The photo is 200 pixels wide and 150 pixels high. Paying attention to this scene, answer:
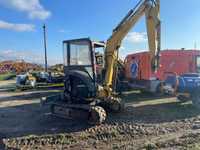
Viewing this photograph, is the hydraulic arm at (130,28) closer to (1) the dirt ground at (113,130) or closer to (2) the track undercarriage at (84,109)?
(2) the track undercarriage at (84,109)

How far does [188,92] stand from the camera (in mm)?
10828

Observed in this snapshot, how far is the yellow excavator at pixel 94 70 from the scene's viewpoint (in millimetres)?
8898

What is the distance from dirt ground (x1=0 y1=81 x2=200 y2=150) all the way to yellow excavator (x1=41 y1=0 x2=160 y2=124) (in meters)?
0.42

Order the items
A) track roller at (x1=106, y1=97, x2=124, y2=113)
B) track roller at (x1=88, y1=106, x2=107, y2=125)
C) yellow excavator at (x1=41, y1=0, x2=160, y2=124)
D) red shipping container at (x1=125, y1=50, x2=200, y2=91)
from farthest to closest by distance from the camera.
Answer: red shipping container at (x1=125, y1=50, x2=200, y2=91) < track roller at (x1=106, y1=97, x2=124, y2=113) < yellow excavator at (x1=41, y1=0, x2=160, y2=124) < track roller at (x1=88, y1=106, x2=107, y2=125)

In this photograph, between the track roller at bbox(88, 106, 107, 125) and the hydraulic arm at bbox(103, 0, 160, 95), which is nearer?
the track roller at bbox(88, 106, 107, 125)

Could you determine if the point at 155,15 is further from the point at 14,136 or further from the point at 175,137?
the point at 14,136

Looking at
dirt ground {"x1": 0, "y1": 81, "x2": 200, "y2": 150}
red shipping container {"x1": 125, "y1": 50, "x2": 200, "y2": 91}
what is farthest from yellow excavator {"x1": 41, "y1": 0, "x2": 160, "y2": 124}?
red shipping container {"x1": 125, "y1": 50, "x2": 200, "y2": 91}

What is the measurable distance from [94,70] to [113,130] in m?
2.23

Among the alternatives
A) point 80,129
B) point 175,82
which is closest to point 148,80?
point 175,82

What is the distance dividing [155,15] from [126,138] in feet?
15.4

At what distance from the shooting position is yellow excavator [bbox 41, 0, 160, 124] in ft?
29.2

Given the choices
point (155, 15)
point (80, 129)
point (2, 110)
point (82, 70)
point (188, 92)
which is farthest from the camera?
point (2, 110)

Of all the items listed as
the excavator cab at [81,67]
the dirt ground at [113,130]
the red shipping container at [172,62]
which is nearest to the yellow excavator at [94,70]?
the excavator cab at [81,67]

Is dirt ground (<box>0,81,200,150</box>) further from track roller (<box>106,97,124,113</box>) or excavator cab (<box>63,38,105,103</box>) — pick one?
excavator cab (<box>63,38,105,103</box>)
